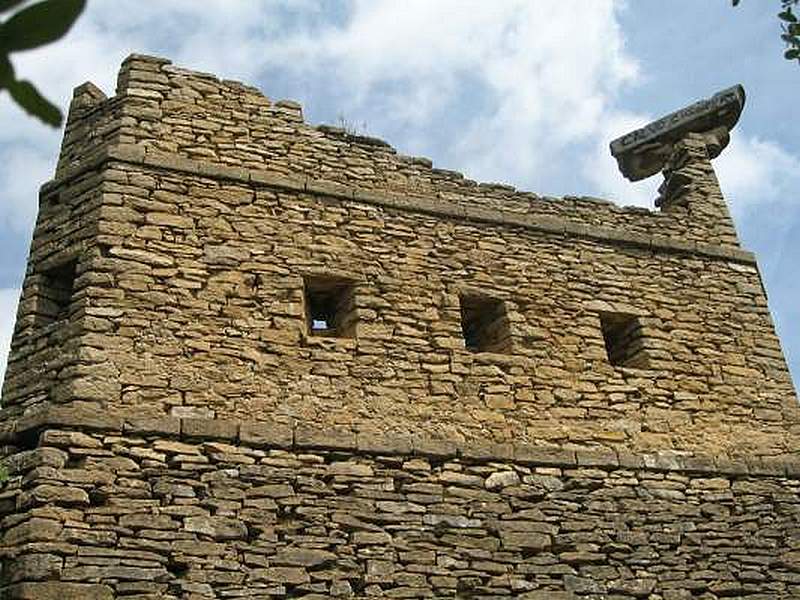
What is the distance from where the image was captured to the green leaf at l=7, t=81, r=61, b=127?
1167 mm

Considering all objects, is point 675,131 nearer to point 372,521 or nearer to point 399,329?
point 399,329

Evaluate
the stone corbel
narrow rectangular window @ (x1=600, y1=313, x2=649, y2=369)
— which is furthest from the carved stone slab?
narrow rectangular window @ (x1=600, y1=313, x2=649, y2=369)

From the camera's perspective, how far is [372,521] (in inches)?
241

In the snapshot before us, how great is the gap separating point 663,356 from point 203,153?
13.9 feet

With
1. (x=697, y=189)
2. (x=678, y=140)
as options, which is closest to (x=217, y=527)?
(x=697, y=189)

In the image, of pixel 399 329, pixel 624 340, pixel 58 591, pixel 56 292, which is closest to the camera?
pixel 58 591

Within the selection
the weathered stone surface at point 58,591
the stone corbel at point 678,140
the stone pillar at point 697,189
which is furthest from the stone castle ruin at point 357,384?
the stone corbel at point 678,140

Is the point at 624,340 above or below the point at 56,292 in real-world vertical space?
below

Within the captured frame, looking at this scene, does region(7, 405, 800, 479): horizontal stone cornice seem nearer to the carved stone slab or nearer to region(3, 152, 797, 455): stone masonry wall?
region(3, 152, 797, 455): stone masonry wall

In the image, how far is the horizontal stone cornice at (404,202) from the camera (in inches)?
281

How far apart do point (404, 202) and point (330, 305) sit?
112cm

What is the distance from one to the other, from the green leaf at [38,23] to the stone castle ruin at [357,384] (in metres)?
4.68

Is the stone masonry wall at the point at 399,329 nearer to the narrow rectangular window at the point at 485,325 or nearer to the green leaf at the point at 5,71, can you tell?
the narrow rectangular window at the point at 485,325

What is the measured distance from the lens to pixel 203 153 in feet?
24.2
